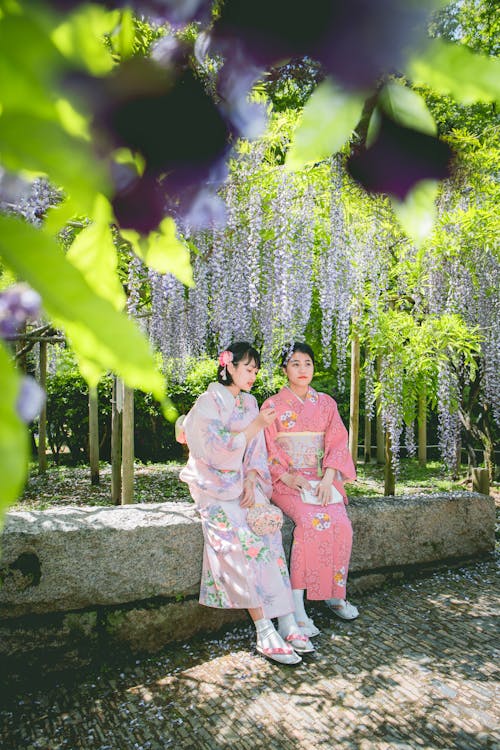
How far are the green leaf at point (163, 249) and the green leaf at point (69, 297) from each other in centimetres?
26

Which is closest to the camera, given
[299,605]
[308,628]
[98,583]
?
[98,583]

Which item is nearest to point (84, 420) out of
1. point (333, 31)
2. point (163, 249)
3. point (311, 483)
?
point (311, 483)

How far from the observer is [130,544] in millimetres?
3006

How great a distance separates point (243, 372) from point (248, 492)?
736 millimetres

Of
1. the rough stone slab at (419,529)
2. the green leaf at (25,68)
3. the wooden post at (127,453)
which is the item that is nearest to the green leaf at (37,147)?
the green leaf at (25,68)

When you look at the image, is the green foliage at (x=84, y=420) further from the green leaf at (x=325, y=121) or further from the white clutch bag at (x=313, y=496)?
the green leaf at (x=325, y=121)

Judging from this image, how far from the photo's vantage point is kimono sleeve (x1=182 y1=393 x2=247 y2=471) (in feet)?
11.0

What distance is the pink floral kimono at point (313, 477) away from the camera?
3387mm

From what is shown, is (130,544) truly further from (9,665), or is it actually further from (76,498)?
(76,498)

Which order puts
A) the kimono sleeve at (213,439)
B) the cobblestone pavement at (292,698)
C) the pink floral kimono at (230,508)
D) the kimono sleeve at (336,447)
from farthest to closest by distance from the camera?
the kimono sleeve at (336,447) < the kimono sleeve at (213,439) < the pink floral kimono at (230,508) < the cobblestone pavement at (292,698)

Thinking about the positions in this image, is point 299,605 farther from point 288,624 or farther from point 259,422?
point 259,422

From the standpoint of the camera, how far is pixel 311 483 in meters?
3.65

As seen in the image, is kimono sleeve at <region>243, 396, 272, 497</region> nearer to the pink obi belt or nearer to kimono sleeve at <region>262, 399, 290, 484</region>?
kimono sleeve at <region>262, 399, 290, 484</region>

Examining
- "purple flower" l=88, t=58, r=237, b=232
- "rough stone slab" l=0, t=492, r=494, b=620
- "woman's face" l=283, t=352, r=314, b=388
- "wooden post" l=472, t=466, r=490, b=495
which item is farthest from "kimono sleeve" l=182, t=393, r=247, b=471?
"purple flower" l=88, t=58, r=237, b=232
